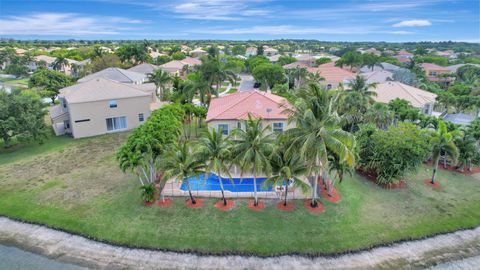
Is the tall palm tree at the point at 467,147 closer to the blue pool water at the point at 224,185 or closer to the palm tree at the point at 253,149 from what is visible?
the blue pool water at the point at 224,185

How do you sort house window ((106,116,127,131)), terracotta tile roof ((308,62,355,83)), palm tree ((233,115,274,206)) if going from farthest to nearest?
terracotta tile roof ((308,62,355,83)), house window ((106,116,127,131)), palm tree ((233,115,274,206))

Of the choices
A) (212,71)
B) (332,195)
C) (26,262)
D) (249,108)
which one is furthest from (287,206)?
(212,71)

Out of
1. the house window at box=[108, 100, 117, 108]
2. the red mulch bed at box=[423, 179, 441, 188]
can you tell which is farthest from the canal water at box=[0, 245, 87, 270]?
the red mulch bed at box=[423, 179, 441, 188]

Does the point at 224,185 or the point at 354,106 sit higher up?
the point at 354,106

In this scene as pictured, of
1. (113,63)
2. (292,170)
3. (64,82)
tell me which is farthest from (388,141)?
(113,63)

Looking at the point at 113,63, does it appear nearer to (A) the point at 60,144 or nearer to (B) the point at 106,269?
(A) the point at 60,144

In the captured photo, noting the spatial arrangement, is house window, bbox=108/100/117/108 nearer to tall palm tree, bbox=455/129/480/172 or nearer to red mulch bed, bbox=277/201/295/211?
red mulch bed, bbox=277/201/295/211

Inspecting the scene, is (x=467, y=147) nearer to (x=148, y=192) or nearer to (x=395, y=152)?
(x=395, y=152)
